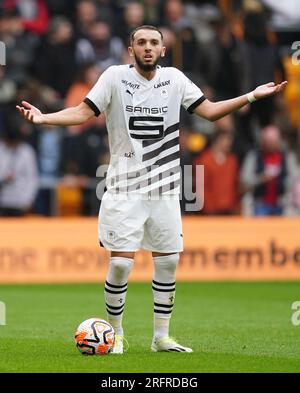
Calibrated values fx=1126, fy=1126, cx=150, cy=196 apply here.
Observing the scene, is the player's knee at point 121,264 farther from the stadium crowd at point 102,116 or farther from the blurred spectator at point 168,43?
the blurred spectator at point 168,43

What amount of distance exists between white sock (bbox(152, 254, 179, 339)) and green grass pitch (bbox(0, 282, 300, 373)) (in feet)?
0.87

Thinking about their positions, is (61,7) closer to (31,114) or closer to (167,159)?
(167,159)

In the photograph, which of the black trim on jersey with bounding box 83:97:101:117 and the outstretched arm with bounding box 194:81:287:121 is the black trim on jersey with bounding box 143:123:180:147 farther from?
the black trim on jersey with bounding box 83:97:101:117

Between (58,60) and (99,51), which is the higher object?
(99,51)

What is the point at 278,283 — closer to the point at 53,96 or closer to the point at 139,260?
the point at 139,260

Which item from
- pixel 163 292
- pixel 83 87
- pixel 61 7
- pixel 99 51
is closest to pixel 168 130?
pixel 163 292

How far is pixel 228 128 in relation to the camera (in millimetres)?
19703

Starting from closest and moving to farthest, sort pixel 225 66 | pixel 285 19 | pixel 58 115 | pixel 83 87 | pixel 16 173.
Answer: pixel 58 115
pixel 16 173
pixel 83 87
pixel 225 66
pixel 285 19

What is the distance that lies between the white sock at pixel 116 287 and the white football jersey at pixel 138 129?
2.14 feet

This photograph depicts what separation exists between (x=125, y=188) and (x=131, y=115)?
2.14 feet

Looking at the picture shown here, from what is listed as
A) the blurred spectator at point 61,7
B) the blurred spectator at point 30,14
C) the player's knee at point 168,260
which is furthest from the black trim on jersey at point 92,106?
the blurred spectator at point 61,7

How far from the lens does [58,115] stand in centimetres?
980

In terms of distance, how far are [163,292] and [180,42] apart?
12116 mm

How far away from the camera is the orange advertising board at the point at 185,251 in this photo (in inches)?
723
